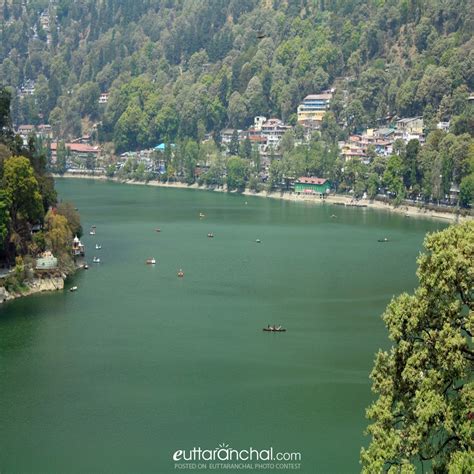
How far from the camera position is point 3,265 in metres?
27.3

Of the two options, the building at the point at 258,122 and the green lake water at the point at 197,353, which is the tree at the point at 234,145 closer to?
the building at the point at 258,122

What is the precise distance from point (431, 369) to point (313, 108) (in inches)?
2364

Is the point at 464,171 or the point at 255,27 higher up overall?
the point at 255,27

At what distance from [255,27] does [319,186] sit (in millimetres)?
33086

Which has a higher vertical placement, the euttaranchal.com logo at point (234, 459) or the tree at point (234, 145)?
the tree at point (234, 145)

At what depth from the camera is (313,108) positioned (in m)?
70.0

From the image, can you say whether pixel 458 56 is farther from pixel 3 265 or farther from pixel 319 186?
pixel 3 265

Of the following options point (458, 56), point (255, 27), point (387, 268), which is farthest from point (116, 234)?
point (255, 27)

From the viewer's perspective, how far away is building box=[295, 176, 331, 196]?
5706cm

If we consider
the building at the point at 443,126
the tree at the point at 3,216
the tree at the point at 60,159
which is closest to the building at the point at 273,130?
the building at the point at 443,126

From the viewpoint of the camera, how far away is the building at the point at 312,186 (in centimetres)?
5706

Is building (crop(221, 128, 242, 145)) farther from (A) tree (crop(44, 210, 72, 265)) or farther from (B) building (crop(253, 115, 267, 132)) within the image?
(A) tree (crop(44, 210, 72, 265))

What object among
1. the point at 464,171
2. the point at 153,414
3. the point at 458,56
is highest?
the point at 458,56

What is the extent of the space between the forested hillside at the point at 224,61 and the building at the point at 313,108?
106 cm
